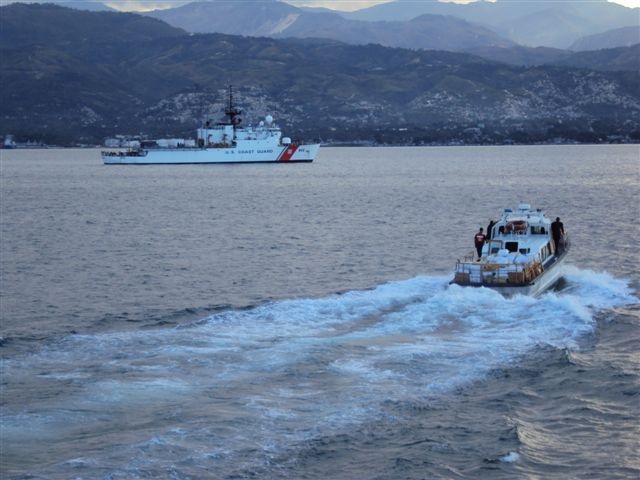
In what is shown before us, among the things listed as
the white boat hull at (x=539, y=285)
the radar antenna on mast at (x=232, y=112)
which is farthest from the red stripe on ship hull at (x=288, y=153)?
the white boat hull at (x=539, y=285)

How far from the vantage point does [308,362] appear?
72.8 feet

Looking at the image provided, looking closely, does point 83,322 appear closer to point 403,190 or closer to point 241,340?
point 241,340

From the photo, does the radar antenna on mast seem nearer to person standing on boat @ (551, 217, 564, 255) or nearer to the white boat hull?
person standing on boat @ (551, 217, 564, 255)

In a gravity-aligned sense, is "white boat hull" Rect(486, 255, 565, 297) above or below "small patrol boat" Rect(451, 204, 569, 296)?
below

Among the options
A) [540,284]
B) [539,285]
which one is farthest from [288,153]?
[539,285]

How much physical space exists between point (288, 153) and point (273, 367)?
12003 centimetres

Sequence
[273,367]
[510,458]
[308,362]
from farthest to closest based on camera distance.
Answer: [308,362], [273,367], [510,458]

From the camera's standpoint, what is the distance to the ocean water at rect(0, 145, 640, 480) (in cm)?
1705

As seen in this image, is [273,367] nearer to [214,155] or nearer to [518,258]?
[518,258]

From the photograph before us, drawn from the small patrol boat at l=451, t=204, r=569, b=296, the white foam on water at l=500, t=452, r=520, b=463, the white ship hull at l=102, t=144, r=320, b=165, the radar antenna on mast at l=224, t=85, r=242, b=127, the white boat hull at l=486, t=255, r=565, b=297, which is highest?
the radar antenna on mast at l=224, t=85, r=242, b=127

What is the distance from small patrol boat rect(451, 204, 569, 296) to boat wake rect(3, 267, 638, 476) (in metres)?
0.72

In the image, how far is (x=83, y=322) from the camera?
27766 millimetres

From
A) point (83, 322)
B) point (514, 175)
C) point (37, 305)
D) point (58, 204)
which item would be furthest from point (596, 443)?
point (514, 175)

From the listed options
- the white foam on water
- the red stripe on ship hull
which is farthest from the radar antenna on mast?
the white foam on water
